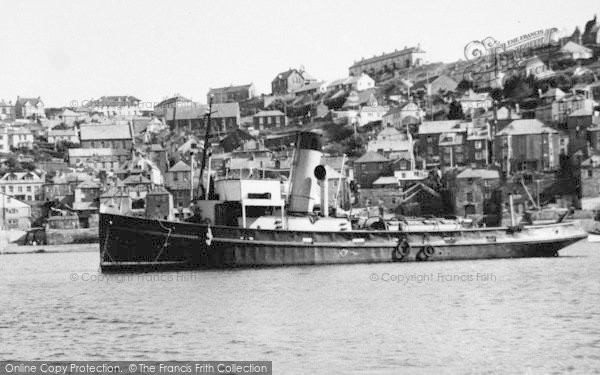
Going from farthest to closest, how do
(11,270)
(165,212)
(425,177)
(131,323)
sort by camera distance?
1. (425,177)
2. (165,212)
3. (11,270)
4. (131,323)

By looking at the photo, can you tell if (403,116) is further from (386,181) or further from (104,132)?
(104,132)

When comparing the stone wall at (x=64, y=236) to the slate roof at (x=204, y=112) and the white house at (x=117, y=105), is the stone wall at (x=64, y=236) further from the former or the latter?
the white house at (x=117, y=105)

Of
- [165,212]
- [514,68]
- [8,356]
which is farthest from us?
[514,68]

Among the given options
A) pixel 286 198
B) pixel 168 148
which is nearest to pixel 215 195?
pixel 286 198

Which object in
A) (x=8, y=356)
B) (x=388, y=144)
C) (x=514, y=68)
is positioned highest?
(x=514, y=68)

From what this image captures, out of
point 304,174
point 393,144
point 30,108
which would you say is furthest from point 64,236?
point 30,108

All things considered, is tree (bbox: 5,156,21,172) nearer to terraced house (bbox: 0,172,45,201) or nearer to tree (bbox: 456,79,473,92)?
terraced house (bbox: 0,172,45,201)

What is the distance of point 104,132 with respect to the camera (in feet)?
408

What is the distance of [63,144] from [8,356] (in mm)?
113495

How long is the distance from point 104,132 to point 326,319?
10234 centimetres

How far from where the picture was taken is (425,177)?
96.6 meters

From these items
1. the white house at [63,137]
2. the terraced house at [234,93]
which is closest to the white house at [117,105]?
the terraced house at [234,93]

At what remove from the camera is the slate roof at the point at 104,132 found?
123 metres

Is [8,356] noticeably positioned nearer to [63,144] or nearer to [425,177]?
[425,177]
